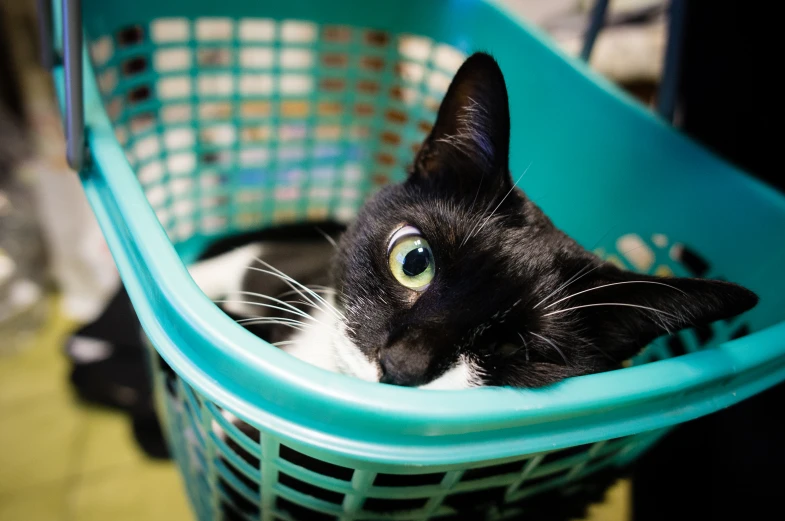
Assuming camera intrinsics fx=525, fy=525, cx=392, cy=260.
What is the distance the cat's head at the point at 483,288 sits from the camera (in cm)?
49

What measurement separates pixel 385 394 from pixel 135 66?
3.29 ft

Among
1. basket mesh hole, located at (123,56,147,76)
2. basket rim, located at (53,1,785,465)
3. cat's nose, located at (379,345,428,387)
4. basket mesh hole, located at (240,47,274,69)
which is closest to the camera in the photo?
basket rim, located at (53,1,785,465)

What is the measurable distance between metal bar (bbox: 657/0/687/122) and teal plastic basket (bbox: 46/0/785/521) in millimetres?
99

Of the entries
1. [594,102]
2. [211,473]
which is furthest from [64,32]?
[594,102]

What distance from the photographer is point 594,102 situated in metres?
0.82

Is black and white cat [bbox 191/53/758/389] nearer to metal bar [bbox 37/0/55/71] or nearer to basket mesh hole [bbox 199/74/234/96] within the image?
metal bar [bbox 37/0/55/71]

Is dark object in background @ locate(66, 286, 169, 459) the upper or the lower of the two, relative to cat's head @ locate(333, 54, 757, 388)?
lower

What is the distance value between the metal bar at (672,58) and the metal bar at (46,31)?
856 mm

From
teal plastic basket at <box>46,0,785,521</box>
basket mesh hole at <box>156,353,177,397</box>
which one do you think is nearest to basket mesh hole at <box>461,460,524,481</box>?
teal plastic basket at <box>46,0,785,521</box>

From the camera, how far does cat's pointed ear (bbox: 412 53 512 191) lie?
0.52 metres

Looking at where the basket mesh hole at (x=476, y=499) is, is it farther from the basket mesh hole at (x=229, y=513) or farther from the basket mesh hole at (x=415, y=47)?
the basket mesh hole at (x=415, y=47)

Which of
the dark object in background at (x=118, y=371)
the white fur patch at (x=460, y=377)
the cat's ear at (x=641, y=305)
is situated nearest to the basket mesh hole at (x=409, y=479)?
the white fur patch at (x=460, y=377)

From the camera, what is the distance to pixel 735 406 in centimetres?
92

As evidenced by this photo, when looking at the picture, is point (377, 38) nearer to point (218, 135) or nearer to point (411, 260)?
point (218, 135)
